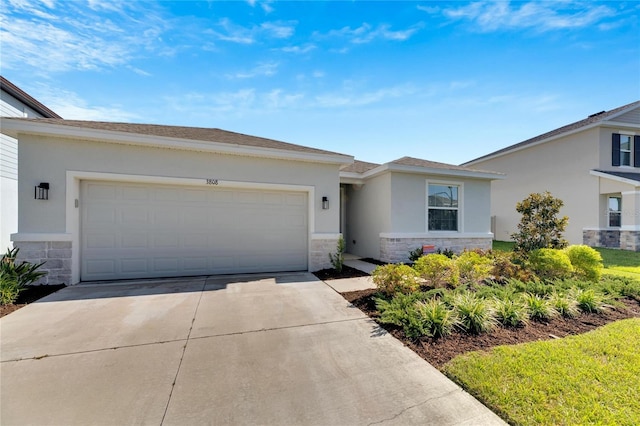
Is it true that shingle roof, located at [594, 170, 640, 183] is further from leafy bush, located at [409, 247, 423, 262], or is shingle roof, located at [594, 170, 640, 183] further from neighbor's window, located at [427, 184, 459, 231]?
leafy bush, located at [409, 247, 423, 262]

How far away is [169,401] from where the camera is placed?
2.36 metres

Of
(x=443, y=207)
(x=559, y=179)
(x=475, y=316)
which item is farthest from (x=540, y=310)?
(x=559, y=179)

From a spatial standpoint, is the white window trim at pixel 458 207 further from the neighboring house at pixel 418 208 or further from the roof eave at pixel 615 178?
the roof eave at pixel 615 178

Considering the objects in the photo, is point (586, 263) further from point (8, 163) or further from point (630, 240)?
point (8, 163)

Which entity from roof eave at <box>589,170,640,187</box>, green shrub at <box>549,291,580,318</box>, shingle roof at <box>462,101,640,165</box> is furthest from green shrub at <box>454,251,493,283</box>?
shingle roof at <box>462,101,640,165</box>

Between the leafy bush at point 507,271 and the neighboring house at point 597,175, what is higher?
the neighboring house at point 597,175

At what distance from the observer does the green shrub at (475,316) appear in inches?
148

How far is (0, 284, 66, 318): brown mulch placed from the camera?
4.50 meters

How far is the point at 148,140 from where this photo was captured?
6363 mm

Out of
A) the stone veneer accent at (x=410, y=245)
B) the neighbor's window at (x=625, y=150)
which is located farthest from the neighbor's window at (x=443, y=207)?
the neighbor's window at (x=625, y=150)

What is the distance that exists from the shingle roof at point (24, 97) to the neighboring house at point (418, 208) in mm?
11675

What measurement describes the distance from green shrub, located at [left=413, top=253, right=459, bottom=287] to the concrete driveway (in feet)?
6.55

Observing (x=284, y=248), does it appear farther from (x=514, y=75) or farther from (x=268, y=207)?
(x=514, y=75)

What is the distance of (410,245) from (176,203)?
7.53 meters
